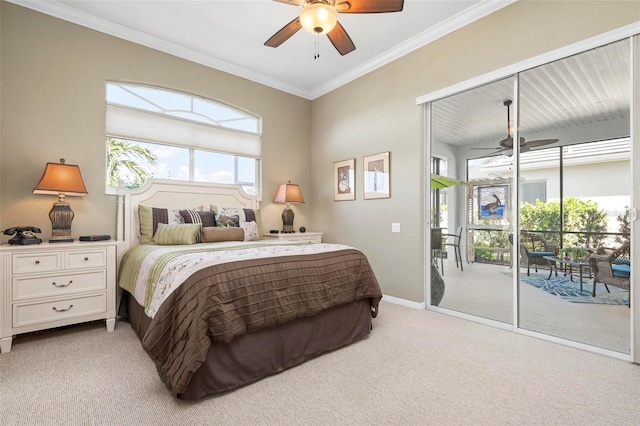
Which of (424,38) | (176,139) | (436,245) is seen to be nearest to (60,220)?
(176,139)

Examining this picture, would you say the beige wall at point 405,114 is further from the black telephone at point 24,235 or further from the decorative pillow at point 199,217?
the black telephone at point 24,235

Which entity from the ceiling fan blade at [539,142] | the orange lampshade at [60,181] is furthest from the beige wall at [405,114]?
the orange lampshade at [60,181]

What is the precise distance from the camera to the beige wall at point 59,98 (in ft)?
9.45

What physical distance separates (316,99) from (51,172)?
3.58 m

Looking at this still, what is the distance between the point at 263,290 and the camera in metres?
2.06

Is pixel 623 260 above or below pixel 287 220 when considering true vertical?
below

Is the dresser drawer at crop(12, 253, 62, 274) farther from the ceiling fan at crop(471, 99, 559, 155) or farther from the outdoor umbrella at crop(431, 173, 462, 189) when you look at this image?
the ceiling fan at crop(471, 99, 559, 155)

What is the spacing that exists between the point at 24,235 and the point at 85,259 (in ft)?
1.69

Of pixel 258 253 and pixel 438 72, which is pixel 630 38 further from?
pixel 258 253

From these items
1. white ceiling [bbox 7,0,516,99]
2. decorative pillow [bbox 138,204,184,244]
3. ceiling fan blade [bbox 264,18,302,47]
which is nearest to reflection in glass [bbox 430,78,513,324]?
white ceiling [bbox 7,0,516,99]

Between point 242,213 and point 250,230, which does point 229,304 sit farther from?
point 242,213

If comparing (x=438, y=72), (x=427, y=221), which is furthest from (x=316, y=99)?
(x=427, y=221)

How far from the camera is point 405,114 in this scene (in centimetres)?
375

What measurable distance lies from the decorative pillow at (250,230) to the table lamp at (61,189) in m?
1.58
